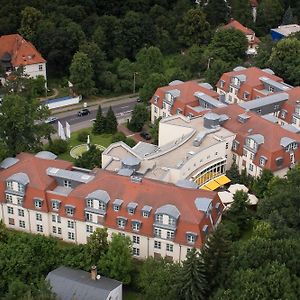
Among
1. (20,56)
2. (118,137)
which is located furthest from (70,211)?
(20,56)

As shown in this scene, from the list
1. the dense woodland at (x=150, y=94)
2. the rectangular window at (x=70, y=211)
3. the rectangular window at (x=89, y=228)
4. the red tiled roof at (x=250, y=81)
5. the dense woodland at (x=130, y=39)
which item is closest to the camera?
the dense woodland at (x=150, y=94)

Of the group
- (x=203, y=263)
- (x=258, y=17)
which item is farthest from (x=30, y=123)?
(x=258, y=17)

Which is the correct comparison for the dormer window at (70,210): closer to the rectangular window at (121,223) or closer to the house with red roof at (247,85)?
the rectangular window at (121,223)

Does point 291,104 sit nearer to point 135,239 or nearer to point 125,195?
Result: point 125,195

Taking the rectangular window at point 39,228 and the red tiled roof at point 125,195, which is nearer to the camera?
the red tiled roof at point 125,195

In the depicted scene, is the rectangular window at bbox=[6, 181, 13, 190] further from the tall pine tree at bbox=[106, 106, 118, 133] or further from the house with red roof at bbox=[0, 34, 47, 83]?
the house with red roof at bbox=[0, 34, 47, 83]

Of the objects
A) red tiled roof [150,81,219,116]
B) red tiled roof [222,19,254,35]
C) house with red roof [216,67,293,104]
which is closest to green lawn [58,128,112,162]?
red tiled roof [150,81,219,116]

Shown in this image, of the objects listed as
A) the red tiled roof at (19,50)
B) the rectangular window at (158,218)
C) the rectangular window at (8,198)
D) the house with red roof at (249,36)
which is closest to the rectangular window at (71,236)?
the rectangular window at (8,198)
